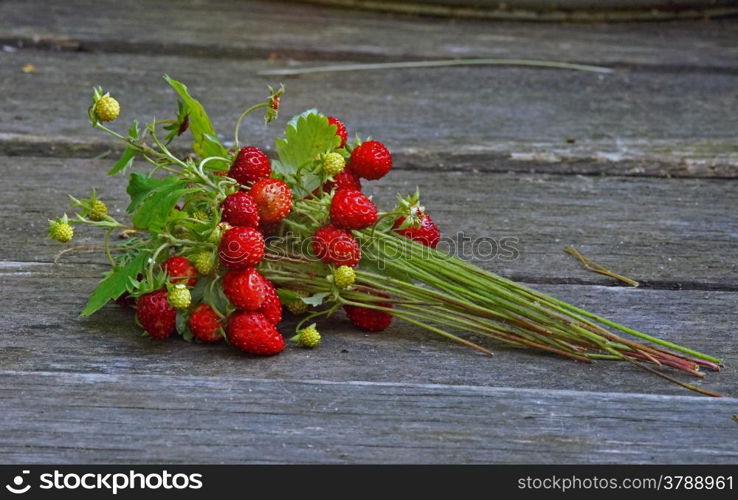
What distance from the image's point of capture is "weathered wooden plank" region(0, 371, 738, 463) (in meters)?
0.88

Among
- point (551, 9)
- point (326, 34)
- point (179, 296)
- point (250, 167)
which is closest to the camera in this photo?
point (179, 296)

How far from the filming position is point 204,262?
3.49 ft

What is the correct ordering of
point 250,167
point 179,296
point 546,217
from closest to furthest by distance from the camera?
point 179,296 < point 250,167 < point 546,217

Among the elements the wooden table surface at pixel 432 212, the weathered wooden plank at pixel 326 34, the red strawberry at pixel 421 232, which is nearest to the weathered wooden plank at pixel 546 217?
the wooden table surface at pixel 432 212

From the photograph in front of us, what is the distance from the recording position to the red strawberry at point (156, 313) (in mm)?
1065

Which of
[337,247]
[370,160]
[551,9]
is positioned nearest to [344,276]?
[337,247]

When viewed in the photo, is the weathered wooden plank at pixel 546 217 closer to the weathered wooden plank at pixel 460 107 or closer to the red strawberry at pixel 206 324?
the weathered wooden plank at pixel 460 107

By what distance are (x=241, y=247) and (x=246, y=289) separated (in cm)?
4

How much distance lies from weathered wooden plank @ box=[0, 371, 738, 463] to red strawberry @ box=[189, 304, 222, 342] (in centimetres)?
9

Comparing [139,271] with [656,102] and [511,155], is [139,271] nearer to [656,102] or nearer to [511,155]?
[511,155]
